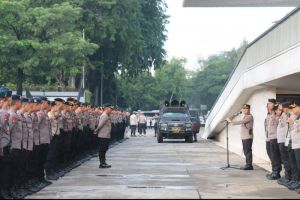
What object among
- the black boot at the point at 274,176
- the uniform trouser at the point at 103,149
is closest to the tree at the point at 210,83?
the uniform trouser at the point at 103,149

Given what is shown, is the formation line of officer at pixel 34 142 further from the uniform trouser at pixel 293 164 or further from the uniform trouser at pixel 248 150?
the uniform trouser at pixel 293 164

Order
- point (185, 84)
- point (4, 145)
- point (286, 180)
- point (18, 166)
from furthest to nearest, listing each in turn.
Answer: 1. point (185, 84)
2. point (286, 180)
3. point (18, 166)
4. point (4, 145)

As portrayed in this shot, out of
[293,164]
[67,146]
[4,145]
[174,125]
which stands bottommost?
[293,164]

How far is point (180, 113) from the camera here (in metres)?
40.8

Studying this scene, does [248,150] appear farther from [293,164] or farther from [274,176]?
[293,164]

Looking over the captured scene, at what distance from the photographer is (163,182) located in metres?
16.6

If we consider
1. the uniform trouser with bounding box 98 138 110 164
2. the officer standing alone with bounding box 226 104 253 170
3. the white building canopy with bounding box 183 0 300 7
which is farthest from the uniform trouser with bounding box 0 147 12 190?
the white building canopy with bounding box 183 0 300 7

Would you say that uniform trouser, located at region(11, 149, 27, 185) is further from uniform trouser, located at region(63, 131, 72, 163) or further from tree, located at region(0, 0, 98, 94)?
tree, located at region(0, 0, 98, 94)

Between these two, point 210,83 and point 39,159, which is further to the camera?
point 210,83

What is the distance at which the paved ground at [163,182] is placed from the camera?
14.3 meters

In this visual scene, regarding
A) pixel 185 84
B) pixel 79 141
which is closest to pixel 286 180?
pixel 79 141

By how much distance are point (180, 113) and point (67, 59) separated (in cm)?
749

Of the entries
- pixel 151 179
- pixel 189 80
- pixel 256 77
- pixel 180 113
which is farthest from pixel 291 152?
pixel 189 80

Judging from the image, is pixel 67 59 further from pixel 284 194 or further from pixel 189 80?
pixel 189 80
